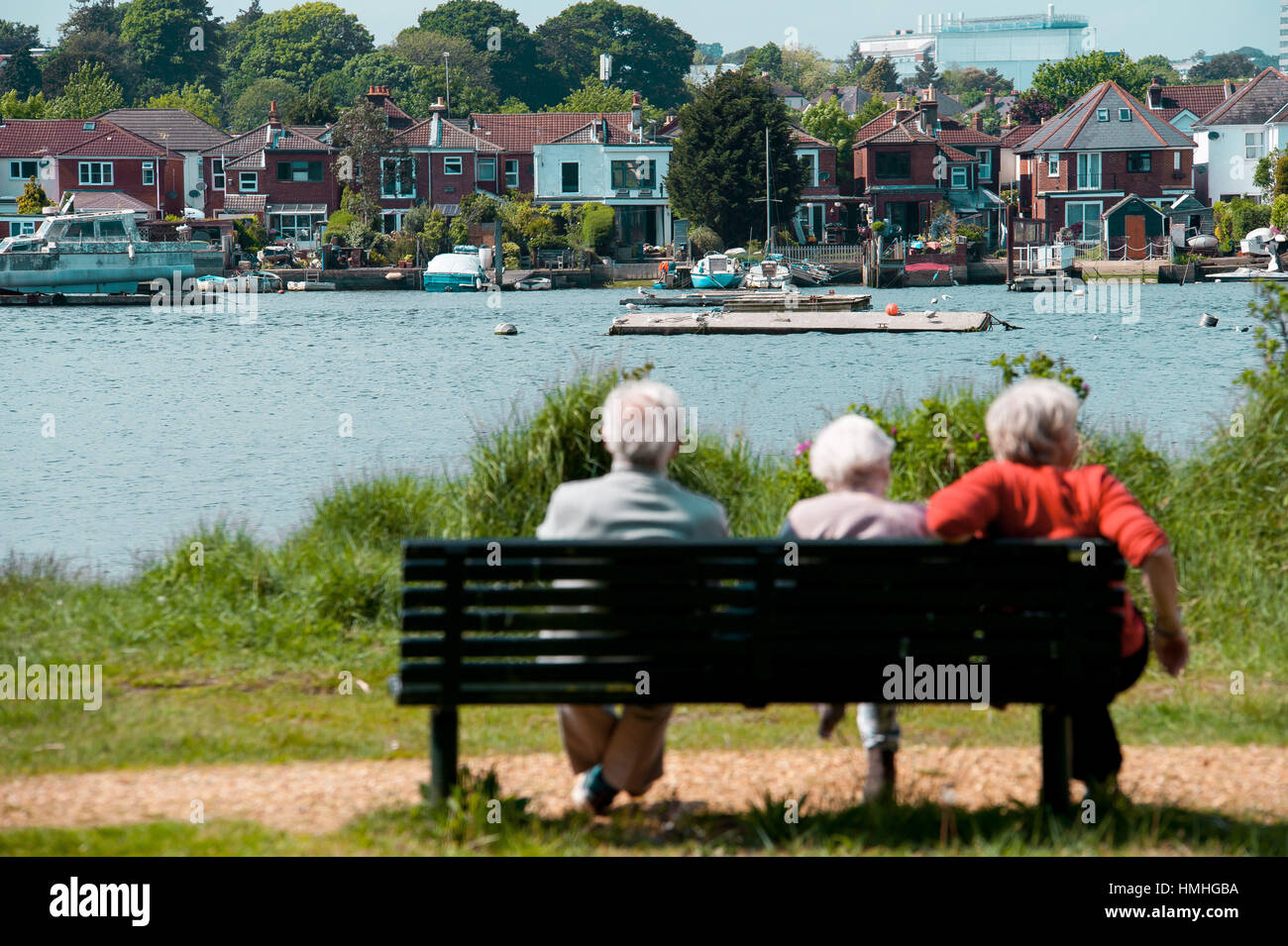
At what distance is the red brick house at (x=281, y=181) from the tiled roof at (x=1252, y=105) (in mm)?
53530

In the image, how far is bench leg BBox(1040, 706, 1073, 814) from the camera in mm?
4957

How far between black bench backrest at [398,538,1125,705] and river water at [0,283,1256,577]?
7062 millimetres

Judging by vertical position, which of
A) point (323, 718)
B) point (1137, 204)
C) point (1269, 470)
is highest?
Answer: point (1137, 204)

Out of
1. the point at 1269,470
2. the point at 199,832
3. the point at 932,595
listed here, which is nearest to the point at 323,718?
the point at 199,832

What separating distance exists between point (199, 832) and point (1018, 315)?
191 ft

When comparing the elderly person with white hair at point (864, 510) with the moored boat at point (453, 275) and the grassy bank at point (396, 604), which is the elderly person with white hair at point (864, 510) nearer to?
the grassy bank at point (396, 604)

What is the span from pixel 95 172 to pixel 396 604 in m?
84.7

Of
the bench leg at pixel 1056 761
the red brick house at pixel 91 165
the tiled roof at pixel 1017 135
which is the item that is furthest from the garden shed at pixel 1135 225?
the bench leg at pixel 1056 761

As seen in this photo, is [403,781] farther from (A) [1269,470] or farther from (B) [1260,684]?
(A) [1269,470]

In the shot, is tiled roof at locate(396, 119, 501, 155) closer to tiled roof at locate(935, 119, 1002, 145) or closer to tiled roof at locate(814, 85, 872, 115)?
tiled roof at locate(935, 119, 1002, 145)

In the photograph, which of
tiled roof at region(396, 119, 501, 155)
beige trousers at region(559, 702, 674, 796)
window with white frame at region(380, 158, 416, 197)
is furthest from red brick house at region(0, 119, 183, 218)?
beige trousers at region(559, 702, 674, 796)

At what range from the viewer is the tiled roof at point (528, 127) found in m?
89.5

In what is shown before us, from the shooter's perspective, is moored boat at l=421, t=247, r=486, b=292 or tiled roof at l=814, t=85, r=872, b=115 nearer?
moored boat at l=421, t=247, r=486, b=292
